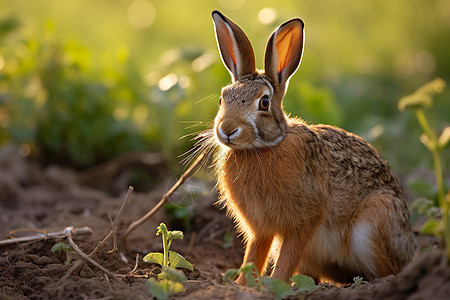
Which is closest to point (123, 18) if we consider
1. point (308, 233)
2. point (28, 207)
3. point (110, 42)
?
point (110, 42)

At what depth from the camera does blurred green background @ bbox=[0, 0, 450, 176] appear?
7.05 metres

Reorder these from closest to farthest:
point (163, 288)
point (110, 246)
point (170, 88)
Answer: point (163, 288) < point (110, 246) < point (170, 88)

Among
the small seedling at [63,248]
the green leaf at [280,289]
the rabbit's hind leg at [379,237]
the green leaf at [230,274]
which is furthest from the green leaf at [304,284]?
the small seedling at [63,248]

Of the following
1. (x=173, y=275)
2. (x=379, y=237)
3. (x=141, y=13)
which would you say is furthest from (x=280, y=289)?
(x=141, y=13)

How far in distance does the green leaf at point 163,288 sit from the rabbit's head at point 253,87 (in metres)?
1.11

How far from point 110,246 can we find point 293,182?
4.86ft

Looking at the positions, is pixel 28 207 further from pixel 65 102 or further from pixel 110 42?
pixel 110 42

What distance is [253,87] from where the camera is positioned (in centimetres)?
441

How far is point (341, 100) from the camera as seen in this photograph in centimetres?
915

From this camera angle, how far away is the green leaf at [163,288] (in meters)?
3.35

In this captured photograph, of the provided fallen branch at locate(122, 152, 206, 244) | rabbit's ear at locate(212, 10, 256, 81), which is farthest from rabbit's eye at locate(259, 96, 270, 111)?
fallen branch at locate(122, 152, 206, 244)

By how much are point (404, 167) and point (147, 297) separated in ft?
15.0

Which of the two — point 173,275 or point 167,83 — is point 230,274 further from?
point 167,83

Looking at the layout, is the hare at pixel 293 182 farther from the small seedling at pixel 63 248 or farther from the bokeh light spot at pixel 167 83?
the bokeh light spot at pixel 167 83
